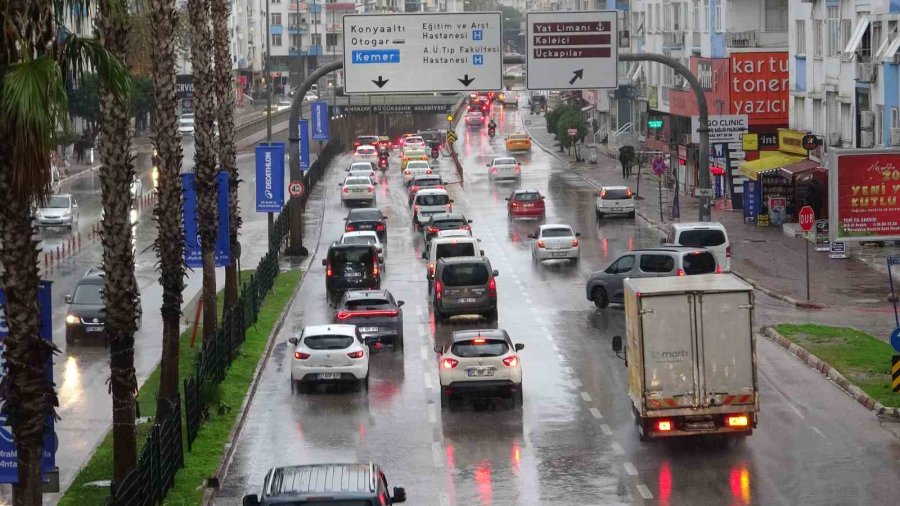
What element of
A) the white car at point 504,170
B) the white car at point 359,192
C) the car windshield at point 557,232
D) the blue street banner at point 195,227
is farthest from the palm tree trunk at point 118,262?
the white car at point 504,170

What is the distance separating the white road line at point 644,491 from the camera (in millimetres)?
22438

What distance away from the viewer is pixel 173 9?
2848 cm

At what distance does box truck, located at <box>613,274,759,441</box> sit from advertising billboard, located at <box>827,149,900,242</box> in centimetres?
1465

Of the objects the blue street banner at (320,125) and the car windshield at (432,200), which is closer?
the car windshield at (432,200)

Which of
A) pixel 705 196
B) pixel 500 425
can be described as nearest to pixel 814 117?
pixel 705 196

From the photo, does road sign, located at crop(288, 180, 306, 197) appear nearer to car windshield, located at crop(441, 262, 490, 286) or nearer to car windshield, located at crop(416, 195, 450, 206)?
car windshield, located at crop(416, 195, 450, 206)

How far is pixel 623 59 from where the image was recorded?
47281 millimetres

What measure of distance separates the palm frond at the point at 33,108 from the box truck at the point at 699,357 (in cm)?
1189

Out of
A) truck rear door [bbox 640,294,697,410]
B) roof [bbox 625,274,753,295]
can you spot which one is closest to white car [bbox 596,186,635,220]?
roof [bbox 625,274,753,295]

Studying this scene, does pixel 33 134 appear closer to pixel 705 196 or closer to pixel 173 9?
pixel 173 9

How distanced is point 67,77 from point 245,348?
2067 centimetres

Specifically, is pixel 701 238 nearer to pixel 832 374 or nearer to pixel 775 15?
pixel 832 374

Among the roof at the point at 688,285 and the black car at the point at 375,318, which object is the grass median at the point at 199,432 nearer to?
the black car at the point at 375,318

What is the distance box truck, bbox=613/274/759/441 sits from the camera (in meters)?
24.5
